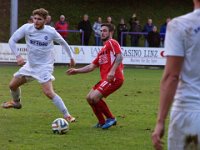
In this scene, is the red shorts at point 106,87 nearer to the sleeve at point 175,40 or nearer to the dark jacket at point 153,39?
the sleeve at point 175,40

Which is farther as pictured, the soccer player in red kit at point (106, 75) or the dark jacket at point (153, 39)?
the dark jacket at point (153, 39)

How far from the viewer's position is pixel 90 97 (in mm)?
10695

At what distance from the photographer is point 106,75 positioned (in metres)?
10.9

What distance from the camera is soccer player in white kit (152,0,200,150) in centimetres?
454

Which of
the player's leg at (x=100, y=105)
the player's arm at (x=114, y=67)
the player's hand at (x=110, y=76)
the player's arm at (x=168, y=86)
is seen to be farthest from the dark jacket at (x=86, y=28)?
the player's arm at (x=168, y=86)

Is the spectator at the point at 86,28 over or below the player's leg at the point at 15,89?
below

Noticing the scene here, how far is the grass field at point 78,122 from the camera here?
9164mm

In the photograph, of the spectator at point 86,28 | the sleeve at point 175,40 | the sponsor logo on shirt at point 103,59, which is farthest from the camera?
the spectator at point 86,28

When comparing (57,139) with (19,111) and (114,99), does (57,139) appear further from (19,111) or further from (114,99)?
(114,99)

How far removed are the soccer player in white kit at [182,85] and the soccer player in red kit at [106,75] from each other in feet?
19.4

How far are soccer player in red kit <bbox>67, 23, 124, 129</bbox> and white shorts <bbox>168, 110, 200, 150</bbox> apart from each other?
5915 millimetres

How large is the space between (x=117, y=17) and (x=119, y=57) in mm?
31411

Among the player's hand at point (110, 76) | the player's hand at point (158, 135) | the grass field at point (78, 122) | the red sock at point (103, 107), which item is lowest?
the grass field at point (78, 122)

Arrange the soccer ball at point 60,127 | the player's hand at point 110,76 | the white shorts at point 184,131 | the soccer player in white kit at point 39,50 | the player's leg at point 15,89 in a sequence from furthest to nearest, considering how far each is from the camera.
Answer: the player's leg at point 15,89 → the soccer player in white kit at point 39,50 → the player's hand at point 110,76 → the soccer ball at point 60,127 → the white shorts at point 184,131
